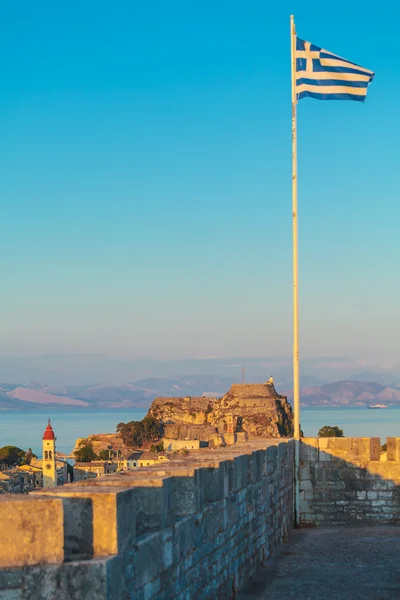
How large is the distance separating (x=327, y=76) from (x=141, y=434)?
406 feet

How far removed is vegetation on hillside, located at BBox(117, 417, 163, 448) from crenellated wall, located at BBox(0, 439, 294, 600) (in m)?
127

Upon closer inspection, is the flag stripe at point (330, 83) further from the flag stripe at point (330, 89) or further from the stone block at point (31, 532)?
the stone block at point (31, 532)

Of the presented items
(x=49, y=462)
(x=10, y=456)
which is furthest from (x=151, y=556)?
(x=10, y=456)

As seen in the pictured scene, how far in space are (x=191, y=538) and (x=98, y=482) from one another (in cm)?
105

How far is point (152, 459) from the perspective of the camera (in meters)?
106

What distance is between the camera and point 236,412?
427 ft

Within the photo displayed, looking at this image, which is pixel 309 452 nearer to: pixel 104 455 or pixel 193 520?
pixel 193 520

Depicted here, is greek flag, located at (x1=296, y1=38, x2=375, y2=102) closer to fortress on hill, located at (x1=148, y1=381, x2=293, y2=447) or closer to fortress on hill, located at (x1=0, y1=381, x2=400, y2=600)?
fortress on hill, located at (x1=0, y1=381, x2=400, y2=600)

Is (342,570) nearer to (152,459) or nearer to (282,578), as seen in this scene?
(282,578)

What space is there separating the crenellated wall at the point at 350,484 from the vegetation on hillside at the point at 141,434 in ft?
402

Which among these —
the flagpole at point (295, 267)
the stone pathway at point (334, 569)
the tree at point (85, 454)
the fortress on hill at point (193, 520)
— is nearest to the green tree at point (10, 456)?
the tree at point (85, 454)

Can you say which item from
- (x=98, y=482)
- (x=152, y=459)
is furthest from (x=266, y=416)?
(x=98, y=482)

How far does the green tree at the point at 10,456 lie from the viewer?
120312 millimetres

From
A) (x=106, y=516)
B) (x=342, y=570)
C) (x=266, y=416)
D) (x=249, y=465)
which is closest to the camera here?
(x=106, y=516)
